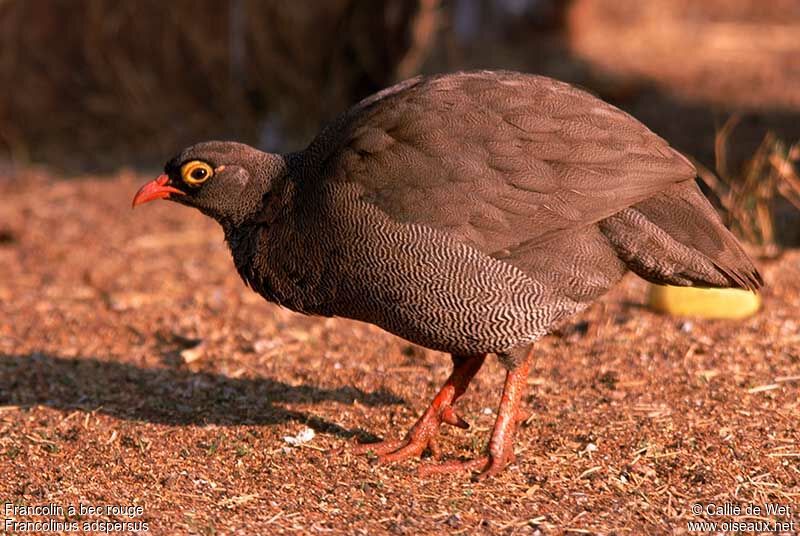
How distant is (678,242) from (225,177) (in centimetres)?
186

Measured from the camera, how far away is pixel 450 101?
473cm

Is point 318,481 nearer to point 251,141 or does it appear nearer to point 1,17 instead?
point 251,141

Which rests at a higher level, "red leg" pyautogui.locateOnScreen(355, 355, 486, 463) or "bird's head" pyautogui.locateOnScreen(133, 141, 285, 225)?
"bird's head" pyautogui.locateOnScreen(133, 141, 285, 225)

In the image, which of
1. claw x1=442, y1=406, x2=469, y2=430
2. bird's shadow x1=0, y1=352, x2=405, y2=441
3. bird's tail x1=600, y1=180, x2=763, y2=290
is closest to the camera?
bird's tail x1=600, y1=180, x2=763, y2=290

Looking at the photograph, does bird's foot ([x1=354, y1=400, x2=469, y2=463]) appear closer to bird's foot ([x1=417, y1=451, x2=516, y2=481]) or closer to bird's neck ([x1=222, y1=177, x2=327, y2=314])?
bird's foot ([x1=417, y1=451, x2=516, y2=481])

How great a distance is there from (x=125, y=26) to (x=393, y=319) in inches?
291

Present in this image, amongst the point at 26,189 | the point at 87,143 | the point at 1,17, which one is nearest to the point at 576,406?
the point at 26,189

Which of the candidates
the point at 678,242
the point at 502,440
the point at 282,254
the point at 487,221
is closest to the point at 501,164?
the point at 487,221

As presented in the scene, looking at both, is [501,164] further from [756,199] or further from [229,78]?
[229,78]

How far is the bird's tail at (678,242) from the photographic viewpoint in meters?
4.66

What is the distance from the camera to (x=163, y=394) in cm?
573

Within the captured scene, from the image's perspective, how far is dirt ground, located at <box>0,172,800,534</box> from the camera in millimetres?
4480

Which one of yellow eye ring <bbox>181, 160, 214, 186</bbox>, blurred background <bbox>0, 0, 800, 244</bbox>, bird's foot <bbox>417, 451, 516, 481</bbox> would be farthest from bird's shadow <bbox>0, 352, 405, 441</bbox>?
blurred background <bbox>0, 0, 800, 244</bbox>

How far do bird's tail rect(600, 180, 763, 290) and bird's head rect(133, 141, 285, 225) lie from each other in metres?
1.42
